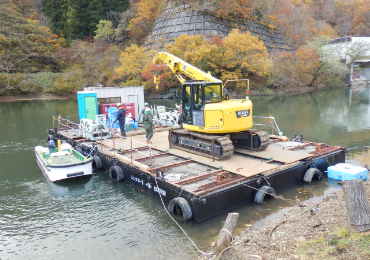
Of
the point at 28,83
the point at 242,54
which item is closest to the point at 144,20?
the point at 28,83

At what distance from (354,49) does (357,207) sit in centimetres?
6186

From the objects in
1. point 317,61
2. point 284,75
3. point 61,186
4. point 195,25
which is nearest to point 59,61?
point 195,25

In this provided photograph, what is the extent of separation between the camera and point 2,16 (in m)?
55.2

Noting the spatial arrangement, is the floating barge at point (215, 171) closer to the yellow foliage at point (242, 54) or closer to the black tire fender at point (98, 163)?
the black tire fender at point (98, 163)

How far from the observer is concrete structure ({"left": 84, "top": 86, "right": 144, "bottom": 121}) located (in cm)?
1886

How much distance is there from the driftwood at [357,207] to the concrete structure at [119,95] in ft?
52.8

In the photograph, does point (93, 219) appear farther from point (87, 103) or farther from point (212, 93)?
point (87, 103)

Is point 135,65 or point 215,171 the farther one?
point 135,65

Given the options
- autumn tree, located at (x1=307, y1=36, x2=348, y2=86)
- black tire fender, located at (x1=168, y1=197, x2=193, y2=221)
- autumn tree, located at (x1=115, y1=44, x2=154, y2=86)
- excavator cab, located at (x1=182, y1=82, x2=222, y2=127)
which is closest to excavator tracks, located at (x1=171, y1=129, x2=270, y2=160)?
excavator cab, located at (x1=182, y1=82, x2=222, y2=127)

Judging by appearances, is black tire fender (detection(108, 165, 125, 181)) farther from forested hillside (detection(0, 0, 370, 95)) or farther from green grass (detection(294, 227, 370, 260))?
forested hillside (detection(0, 0, 370, 95))

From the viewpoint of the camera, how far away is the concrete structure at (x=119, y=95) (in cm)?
1886

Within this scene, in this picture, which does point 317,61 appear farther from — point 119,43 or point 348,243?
point 348,243

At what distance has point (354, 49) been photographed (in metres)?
56.8

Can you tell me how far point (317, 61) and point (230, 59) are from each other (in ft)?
62.0
